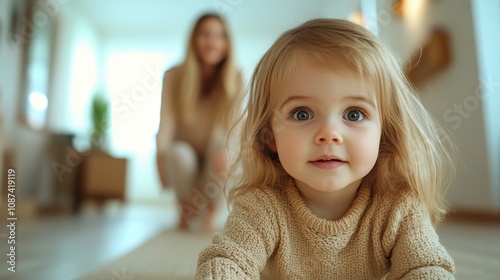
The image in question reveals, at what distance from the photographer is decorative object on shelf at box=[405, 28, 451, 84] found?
73.7 inches

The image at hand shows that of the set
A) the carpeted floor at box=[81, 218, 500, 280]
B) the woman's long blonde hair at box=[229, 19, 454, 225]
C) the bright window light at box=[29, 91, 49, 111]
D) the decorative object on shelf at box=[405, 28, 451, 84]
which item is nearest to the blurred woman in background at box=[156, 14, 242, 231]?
the carpeted floor at box=[81, 218, 500, 280]

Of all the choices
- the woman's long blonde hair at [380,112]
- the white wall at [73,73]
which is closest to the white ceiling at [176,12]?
the white wall at [73,73]

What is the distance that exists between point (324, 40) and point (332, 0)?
3.19 metres

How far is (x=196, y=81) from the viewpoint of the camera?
5.59 ft

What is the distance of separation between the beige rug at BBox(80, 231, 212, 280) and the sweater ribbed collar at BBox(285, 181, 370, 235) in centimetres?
28

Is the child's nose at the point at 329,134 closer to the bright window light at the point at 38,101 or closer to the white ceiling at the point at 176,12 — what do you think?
the bright window light at the point at 38,101

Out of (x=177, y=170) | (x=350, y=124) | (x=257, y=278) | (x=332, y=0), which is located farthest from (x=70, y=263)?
(x=332, y=0)

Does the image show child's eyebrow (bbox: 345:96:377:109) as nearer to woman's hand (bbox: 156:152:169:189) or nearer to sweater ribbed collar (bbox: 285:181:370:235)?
sweater ribbed collar (bbox: 285:181:370:235)

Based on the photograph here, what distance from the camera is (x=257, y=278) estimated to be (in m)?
0.48

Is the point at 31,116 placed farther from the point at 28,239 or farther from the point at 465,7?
the point at 465,7

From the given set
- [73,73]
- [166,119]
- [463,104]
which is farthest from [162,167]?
[73,73]

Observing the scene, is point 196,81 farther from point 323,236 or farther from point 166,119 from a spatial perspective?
point 323,236

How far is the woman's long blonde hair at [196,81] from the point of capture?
1.68 meters

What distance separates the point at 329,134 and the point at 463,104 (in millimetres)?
1554
